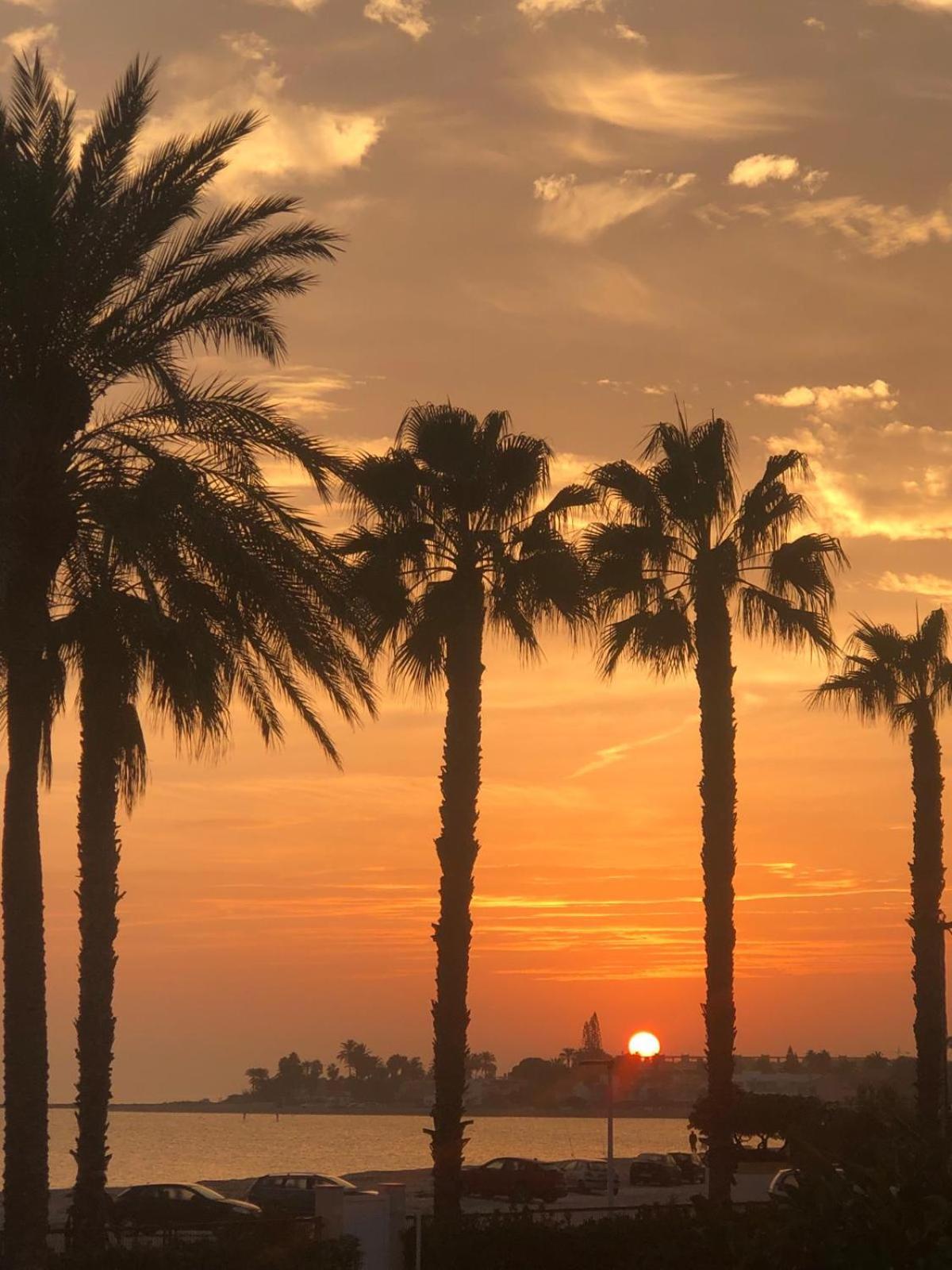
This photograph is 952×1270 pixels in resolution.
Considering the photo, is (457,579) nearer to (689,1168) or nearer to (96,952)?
(96,952)

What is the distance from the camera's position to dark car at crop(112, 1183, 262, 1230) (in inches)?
1348

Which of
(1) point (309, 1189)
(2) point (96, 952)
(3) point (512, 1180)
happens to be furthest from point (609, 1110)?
(2) point (96, 952)

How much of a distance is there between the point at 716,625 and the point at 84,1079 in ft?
53.0

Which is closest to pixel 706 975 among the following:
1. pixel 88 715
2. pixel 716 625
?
pixel 716 625

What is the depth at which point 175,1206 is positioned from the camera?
3728cm

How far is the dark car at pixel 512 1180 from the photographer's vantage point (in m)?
46.3

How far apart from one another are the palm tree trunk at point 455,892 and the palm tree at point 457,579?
0.02m

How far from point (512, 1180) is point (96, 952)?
76.2ft

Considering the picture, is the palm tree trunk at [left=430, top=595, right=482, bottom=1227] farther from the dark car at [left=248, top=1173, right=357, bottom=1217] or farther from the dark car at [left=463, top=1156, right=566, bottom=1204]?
the dark car at [left=463, top=1156, right=566, bottom=1204]

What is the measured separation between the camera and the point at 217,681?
20016mm

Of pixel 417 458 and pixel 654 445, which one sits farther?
pixel 654 445

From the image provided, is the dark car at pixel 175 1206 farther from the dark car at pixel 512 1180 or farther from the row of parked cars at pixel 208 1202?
the dark car at pixel 512 1180

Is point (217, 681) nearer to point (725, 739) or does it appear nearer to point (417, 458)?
point (417, 458)

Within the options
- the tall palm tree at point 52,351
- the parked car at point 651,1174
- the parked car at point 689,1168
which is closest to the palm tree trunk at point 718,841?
the tall palm tree at point 52,351
